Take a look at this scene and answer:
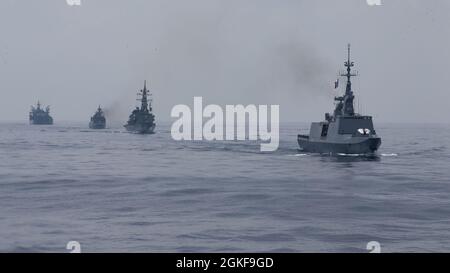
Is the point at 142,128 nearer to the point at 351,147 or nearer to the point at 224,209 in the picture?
the point at 351,147

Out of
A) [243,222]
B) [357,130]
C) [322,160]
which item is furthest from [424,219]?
[357,130]

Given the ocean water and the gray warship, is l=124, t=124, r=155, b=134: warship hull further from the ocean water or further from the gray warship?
the ocean water

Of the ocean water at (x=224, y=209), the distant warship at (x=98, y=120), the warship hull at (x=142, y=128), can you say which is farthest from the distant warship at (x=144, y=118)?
the ocean water at (x=224, y=209)

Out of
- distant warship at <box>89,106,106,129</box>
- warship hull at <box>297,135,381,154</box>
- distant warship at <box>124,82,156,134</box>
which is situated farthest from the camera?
distant warship at <box>89,106,106,129</box>

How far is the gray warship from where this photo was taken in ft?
186

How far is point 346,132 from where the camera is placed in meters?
58.9

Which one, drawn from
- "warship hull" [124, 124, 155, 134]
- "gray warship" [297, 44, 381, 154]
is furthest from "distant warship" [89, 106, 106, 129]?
"gray warship" [297, 44, 381, 154]

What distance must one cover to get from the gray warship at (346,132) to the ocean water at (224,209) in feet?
30.2

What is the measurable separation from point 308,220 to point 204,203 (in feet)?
23.0

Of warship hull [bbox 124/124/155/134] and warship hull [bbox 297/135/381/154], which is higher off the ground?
warship hull [bbox 124/124/155/134]

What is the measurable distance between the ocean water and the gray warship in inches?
362

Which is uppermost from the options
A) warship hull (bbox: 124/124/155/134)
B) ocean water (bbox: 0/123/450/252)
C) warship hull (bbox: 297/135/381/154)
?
warship hull (bbox: 124/124/155/134)

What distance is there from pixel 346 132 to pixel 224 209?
1462 inches

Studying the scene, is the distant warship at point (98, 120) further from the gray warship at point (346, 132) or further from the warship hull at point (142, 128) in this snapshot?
the gray warship at point (346, 132)
